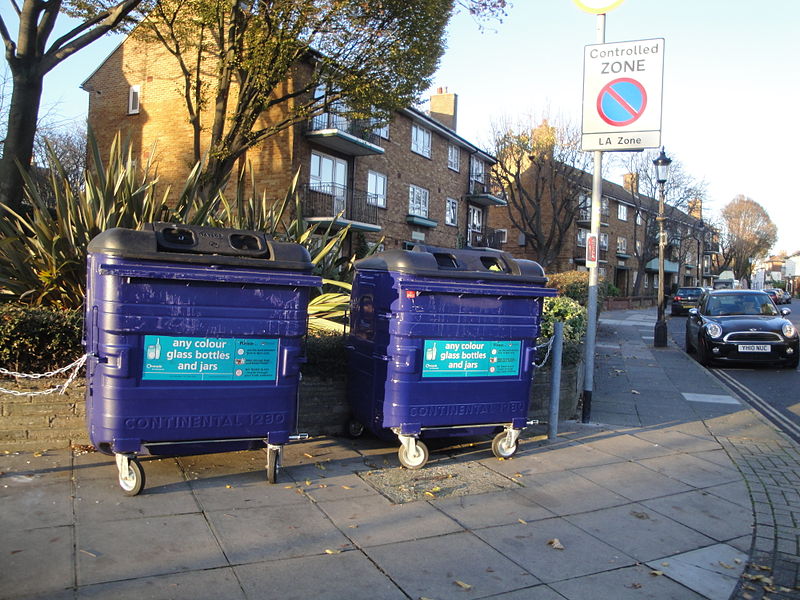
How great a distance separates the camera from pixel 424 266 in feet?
16.9

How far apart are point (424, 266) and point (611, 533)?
7.70ft

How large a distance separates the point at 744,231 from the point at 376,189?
A: 216ft

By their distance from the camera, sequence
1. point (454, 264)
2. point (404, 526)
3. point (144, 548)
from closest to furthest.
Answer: point (144, 548) → point (404, 526) → point (454, 264)

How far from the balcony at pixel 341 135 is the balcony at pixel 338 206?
1.45m

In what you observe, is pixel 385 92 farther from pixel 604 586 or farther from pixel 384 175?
pixel 604 586

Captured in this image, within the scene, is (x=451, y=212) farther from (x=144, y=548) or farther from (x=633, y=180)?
(x=144, y=548)

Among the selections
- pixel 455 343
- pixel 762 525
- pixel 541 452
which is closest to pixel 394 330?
pixel 455 343

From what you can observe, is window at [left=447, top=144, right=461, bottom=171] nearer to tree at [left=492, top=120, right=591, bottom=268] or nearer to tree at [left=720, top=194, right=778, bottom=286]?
tree at [left=492, top=120, right=591, bottom=268]

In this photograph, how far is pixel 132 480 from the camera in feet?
14.1

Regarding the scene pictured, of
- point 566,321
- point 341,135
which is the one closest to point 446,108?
point 341,135

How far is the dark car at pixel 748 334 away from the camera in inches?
497

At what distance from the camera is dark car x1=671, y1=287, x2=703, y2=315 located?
3506 cm

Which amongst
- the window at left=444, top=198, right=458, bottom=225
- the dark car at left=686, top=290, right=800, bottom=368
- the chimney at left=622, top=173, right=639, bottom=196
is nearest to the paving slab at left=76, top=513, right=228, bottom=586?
the dark car at left=686, top=290, right=800, bottom=368

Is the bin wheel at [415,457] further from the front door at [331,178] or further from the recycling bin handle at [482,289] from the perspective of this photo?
the front door at [331,178]
